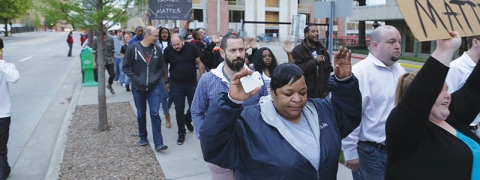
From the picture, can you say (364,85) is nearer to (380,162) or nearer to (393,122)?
(380,162)

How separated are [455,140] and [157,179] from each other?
362 cm

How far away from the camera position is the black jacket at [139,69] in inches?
229

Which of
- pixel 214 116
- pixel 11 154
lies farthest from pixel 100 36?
pixel 214 116

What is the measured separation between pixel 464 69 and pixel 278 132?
2.47 meters

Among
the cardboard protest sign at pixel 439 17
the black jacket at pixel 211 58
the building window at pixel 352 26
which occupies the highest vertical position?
the building window at pixel 352 26

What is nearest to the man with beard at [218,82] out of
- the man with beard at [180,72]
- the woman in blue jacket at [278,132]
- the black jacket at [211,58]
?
the woman in blue jacket at [278,132]

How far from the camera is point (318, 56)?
5.36 m

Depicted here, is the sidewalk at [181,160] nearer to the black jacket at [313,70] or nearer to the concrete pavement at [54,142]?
the concrete pavement at [54,142]

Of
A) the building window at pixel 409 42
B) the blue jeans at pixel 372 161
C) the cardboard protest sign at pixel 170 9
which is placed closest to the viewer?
the blue jeans at pixel 372 161

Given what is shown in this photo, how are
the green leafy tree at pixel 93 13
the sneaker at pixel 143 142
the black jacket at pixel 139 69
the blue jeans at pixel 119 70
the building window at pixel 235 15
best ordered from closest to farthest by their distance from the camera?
the black jacket at pixel 139 69, the sneaker at pixel 143 142, the green leafy tree at pixel 93 13, the blue jeans at pixel 119 70, the building window at pixel 235 15

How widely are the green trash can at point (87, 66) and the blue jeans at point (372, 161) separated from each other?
428 inches

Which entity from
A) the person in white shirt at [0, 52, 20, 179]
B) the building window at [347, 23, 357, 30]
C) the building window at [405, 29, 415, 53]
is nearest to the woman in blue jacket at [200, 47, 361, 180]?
the person in white shirt at [0, 52, 20, 179]

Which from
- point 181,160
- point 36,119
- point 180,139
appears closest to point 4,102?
point 181,160

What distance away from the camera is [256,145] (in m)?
2.14
